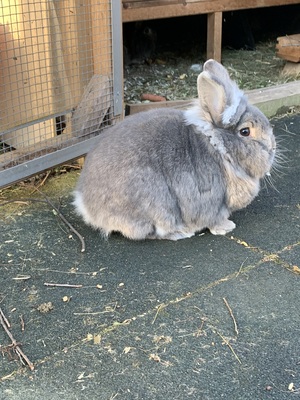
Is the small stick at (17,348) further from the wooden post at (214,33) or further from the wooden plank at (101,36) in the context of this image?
the wooden post at (214,33)

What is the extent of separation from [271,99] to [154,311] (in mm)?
2795

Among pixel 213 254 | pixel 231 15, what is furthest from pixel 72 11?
pixel 231 15

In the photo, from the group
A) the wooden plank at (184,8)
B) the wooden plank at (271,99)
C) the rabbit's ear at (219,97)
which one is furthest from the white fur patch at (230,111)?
the wooden plank at (184,8)

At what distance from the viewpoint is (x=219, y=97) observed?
262 cm

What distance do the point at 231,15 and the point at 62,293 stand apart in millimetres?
5240

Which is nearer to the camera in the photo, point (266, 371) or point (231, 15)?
point (266, 371)

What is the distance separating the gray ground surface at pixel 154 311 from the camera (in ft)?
6.14

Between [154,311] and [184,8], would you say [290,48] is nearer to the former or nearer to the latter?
[184,8]

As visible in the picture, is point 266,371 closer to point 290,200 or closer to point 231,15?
point 290,200

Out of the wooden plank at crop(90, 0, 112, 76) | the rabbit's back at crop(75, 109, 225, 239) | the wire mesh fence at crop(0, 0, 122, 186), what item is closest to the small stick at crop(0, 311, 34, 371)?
the rabbit's back at crop(75, 109, 225, 239)

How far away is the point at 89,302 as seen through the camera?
2316mm

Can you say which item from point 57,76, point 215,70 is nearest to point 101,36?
point 57,76

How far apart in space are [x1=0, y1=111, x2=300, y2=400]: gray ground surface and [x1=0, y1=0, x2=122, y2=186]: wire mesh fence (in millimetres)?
478

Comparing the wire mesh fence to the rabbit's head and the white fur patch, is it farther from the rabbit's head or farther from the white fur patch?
the white fur patch
